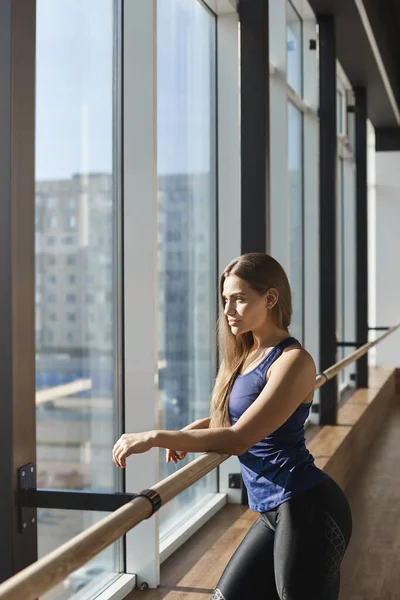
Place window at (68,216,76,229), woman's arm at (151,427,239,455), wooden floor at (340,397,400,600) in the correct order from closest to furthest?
woman's arm at (151,427,239,455) < window at (68,216,76,229) < wooden floor at (340,397,400,600)

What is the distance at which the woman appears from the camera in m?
1.75

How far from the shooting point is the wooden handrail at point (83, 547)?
39.8 inches

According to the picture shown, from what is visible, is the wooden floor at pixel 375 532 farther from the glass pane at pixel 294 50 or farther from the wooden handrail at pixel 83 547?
the glass pane at pixel 294 50

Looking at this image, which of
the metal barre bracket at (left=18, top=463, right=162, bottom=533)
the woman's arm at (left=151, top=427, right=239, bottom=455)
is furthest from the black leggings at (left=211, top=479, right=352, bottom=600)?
the metal barre bracket at (left=18, top=463, right=162, bottom=533)

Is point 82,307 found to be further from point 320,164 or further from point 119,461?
point 320,164

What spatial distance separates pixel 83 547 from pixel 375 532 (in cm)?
323

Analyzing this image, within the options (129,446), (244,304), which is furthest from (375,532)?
(129,446)

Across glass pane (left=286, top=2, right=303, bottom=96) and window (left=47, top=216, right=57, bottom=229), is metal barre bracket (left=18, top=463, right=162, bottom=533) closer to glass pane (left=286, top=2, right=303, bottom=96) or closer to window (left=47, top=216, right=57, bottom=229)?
window (left=47, top=216, right=57, bottom=229)

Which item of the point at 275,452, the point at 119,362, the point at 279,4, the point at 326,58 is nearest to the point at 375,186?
the point at 326,58

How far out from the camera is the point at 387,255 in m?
10.6

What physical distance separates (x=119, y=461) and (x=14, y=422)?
0.71 feet

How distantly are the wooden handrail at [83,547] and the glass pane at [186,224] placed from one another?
6.16ft

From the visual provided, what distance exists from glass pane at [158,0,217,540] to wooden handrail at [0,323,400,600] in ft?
6.16

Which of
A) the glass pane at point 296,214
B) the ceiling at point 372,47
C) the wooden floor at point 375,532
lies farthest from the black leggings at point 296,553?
the ceiling at point 372,47
